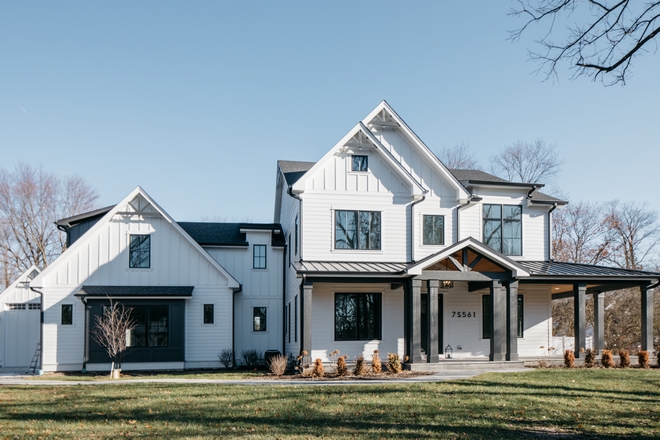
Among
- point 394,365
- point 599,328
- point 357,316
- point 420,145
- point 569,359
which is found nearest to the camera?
point 394,365

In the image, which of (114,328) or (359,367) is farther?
(114,328)

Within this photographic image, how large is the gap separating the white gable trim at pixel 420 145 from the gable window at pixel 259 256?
7.54 meters

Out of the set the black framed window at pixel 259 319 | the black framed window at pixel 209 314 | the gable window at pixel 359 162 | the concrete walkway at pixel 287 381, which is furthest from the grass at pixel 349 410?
the black framed window at pixel 259 319

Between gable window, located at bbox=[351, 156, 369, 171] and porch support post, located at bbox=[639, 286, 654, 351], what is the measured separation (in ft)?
34.8

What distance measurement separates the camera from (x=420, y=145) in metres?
22.8

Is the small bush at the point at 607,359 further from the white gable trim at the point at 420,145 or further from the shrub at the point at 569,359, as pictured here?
the white gable trim at the point at 420,145

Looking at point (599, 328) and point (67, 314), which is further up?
point (67, 314)

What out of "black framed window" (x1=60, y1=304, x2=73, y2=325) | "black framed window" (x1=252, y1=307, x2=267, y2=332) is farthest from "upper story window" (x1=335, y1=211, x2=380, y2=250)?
"black framed window" (x1=60, y1=304, x2=73, y2=325)

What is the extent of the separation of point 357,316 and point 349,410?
10386 mm

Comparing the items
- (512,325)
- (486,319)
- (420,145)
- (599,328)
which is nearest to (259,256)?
(420,145)

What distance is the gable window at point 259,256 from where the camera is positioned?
26580 millimetres

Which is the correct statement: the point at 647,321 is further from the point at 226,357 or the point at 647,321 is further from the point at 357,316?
the point at 226,357

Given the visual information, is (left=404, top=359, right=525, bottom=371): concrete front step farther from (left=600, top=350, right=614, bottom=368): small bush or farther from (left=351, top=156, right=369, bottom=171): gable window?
(left=351, top=156, right=369, bottom=171): gable window

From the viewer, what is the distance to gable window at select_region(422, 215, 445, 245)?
2286 cm
